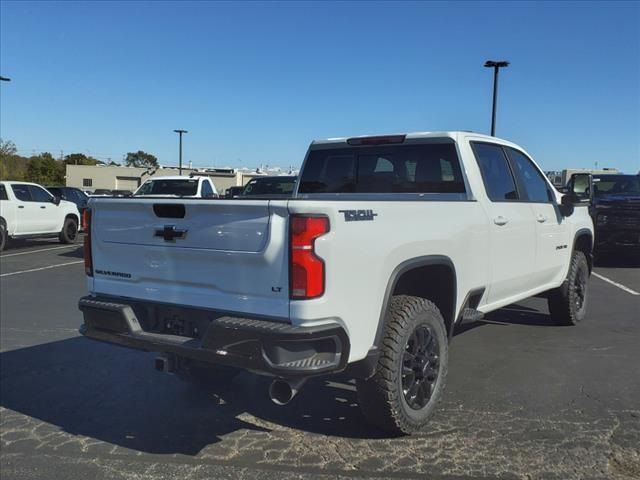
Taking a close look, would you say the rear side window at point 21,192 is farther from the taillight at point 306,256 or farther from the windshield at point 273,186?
the taillight at point 306,256

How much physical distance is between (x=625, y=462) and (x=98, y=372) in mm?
4166

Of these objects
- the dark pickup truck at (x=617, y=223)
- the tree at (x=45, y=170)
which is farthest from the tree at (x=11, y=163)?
the dark pickup truck at (x=617, y=223)

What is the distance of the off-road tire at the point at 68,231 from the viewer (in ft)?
57.9

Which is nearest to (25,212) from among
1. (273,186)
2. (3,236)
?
(3,236)

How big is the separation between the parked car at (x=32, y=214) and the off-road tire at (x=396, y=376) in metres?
14.4

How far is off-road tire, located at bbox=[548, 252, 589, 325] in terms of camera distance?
21.8ft

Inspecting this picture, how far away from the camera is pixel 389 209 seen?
11.6 feet

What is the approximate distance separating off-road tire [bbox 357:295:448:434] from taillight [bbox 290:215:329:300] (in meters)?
0.78

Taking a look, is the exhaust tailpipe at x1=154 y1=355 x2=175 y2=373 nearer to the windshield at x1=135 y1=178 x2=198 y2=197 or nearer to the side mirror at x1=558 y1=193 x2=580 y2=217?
the side mirror at x1=558 y1=193 x2=580 y2=217

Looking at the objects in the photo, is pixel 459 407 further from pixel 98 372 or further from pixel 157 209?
pixel 98 372

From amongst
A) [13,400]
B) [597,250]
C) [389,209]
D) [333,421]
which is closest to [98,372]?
[13,400]

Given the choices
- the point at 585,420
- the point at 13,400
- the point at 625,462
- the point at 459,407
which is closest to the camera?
the point at 625,462

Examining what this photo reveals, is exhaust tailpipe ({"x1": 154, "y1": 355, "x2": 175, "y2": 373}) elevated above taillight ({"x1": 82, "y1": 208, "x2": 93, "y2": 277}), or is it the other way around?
taillight ({"x1": 82, "y1": 208, "x2": 93, "y2": 277})

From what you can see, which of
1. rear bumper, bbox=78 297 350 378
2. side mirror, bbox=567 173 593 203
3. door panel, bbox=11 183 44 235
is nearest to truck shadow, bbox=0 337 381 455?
rear bumper, bbox=78 297 350 378
